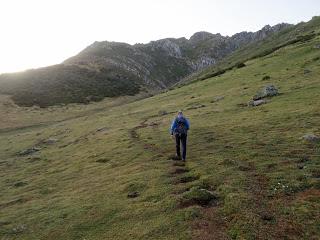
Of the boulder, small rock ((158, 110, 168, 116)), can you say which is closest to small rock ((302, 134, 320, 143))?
the boulder

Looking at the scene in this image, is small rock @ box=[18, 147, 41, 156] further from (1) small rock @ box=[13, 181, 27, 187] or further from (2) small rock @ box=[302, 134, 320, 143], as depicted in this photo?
(2) small rock @ box=[302, 134, 320, 143]

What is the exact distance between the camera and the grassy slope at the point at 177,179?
18.5 metres

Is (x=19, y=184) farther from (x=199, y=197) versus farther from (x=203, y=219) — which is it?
(x=203, y=219)

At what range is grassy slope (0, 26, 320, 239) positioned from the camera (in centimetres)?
1850

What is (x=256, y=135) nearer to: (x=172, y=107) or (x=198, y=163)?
(x=198, y=163)

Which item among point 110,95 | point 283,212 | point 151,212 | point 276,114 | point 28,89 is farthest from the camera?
point 110,95

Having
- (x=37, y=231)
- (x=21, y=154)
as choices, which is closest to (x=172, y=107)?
(x=21, y=154)

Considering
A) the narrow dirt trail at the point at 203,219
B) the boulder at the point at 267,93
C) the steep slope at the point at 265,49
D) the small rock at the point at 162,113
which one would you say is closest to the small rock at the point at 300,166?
the narrow dirt trail at the point at 203,219

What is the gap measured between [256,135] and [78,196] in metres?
16.2

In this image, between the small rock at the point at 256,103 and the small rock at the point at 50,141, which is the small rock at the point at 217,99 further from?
the small rock at the point at 50,141

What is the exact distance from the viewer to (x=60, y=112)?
110m

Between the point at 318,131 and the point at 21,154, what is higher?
the point at 318,131

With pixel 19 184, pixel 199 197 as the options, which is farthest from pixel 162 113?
pixel 199 197

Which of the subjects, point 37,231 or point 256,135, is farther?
point 256,135
